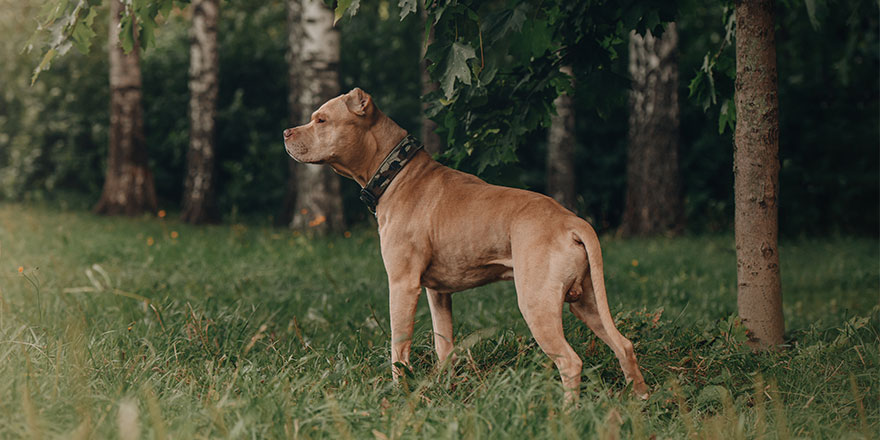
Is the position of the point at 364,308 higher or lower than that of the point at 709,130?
lower

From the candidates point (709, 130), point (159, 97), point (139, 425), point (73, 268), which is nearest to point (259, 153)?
point (159, 97)

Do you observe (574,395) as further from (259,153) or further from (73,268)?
(259,153)

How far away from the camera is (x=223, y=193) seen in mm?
13469

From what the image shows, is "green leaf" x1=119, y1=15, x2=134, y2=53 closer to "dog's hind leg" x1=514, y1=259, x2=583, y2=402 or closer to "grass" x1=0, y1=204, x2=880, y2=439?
"grass" x1=0, y1=204, x2=880, y2=439

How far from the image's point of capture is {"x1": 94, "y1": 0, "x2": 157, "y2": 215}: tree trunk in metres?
11.8

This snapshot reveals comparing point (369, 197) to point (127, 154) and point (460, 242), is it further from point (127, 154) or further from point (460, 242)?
point (127, 154)

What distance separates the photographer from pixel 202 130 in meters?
11.4

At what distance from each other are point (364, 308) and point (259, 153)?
25.5 feet

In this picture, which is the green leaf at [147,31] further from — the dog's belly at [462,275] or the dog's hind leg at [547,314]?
the dog's hind leg at [547,314]

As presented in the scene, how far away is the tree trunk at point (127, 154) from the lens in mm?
11820

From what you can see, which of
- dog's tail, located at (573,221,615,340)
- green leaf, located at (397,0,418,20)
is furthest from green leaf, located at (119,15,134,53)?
dog's tail, located at (573,221,615,340)

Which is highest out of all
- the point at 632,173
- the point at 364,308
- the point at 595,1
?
the point at 595,1

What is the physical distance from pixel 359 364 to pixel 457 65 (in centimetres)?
153

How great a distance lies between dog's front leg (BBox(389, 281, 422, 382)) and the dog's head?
75 cm
